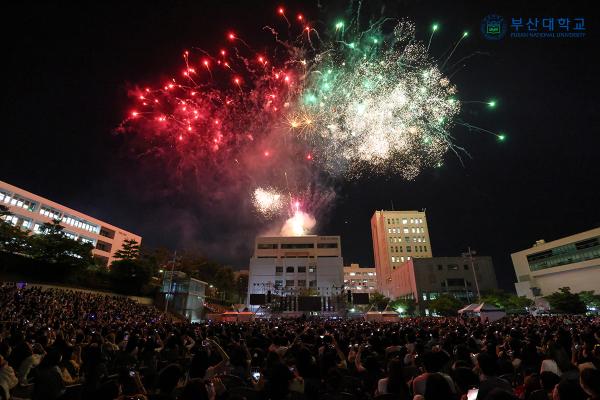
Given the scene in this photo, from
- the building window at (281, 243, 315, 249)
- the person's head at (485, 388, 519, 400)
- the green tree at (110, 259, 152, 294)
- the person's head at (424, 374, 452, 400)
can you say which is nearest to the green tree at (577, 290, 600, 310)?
the building window at (281, 243, 315, 249)

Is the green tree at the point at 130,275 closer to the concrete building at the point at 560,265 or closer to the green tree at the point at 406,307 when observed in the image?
the green tree at the point at 406,307

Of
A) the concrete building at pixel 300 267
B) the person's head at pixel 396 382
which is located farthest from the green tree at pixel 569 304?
the person's head at pixel 396 382

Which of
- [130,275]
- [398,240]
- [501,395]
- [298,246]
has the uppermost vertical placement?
[398,240]

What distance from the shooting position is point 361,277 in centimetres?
13625

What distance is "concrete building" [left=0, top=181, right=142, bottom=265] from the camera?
5103 centimetres

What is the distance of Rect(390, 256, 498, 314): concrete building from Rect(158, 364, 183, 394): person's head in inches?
2999

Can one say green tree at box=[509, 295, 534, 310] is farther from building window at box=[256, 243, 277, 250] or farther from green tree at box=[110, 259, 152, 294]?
green tree at box=[110, 259, 152, 294]

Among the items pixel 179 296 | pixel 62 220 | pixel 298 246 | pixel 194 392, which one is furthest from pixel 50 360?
pixel 298 246

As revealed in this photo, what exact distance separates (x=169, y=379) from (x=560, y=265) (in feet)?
268

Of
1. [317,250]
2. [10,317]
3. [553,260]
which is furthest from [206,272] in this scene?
[553,260]

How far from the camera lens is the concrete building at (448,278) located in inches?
2849

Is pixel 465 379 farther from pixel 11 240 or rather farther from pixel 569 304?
pixel 569 304

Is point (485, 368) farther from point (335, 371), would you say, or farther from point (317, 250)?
point (317, 250)

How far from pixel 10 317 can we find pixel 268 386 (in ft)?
81.0
